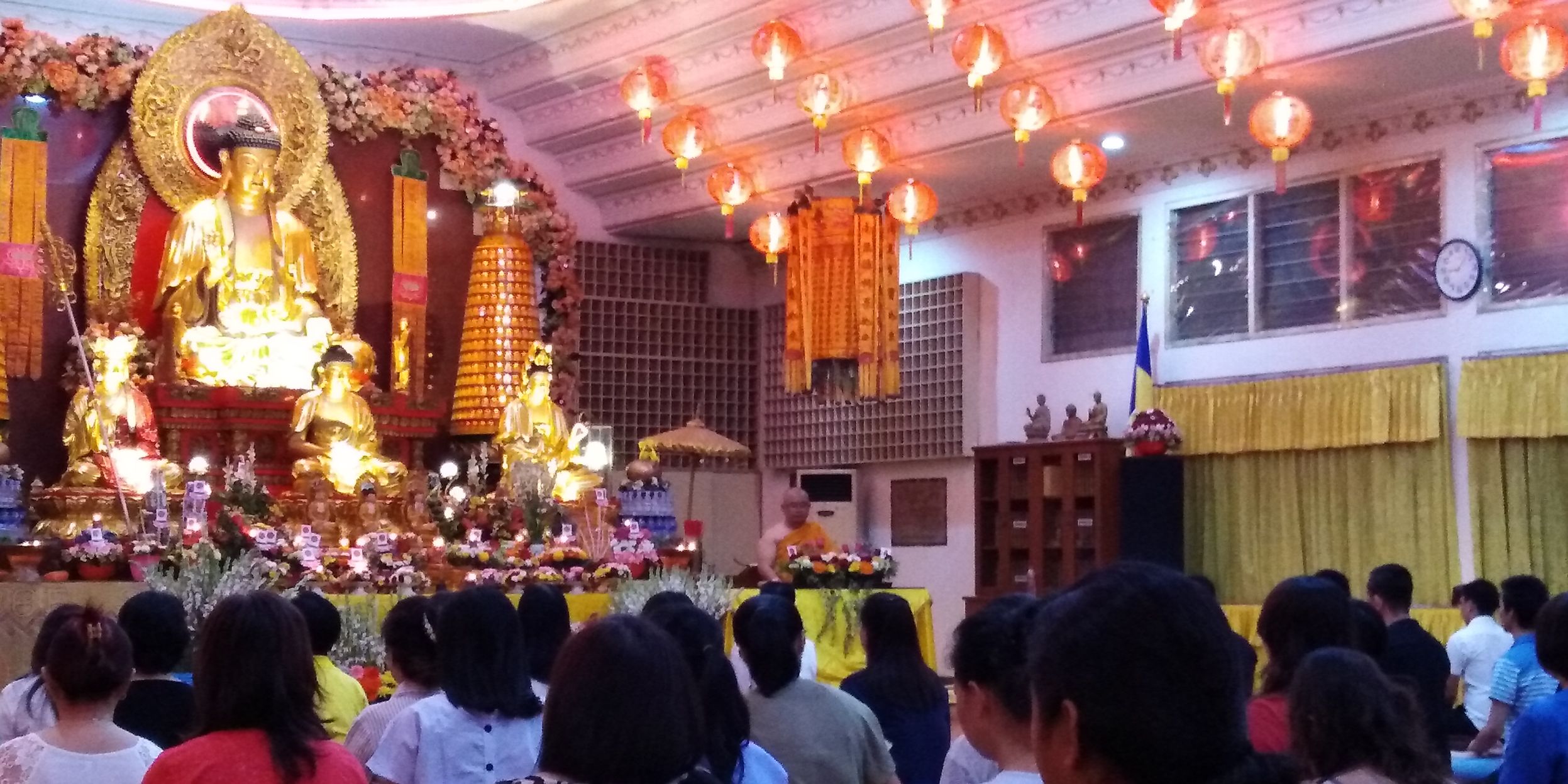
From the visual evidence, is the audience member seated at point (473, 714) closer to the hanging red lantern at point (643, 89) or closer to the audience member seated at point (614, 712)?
the audience member seated at point (614, 712)

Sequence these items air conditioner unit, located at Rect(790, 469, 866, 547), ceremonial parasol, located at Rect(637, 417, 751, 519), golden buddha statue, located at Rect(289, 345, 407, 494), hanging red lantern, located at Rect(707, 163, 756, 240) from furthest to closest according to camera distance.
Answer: air conditioner unit, located at Rect(790, 469, 866, 547) < ceremonial parasol, located at Rect(637, 417, 751, 519) < hanging red lantern, located at Rect(707, 163, 756, 240) < golden buddha statue, located at Rect(289, 345, 407, 494)

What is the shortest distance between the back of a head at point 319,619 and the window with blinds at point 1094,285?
901cm

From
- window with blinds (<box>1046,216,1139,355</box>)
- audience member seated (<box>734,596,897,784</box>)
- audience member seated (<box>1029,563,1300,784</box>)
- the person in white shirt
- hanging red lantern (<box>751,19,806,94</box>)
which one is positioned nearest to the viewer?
audience member seated (<box>1029,563,1300,784</box>)

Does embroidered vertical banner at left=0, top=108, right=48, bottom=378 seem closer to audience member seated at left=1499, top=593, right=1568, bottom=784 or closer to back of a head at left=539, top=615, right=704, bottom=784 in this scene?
audience member seated at left=1499, top=593, right=1568, bottom=784

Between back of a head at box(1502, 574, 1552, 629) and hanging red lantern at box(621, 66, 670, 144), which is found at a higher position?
hanging red lantern at box(621, 66, 670, 144)

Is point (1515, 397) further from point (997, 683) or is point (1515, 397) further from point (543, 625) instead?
point (997, 683)

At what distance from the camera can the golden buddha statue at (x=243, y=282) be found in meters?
13.2

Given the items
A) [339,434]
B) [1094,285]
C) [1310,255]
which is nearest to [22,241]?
[339,434]

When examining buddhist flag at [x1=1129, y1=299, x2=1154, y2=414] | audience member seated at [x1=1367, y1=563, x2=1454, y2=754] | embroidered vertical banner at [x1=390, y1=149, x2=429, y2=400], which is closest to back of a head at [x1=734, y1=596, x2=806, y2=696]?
audience member seated at [x1=1367, y1=563, x2=1454, y2=754]

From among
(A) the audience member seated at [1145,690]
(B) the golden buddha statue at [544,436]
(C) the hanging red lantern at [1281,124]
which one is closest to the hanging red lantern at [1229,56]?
(C) the hanging red lantern at [1281,124]

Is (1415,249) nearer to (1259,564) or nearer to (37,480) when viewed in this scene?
(1259,564)

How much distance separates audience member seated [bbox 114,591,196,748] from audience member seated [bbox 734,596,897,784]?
108 cm

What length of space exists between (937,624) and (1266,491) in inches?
118

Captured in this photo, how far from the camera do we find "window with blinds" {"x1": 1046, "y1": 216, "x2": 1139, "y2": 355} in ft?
42.1
